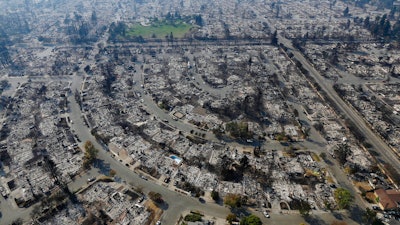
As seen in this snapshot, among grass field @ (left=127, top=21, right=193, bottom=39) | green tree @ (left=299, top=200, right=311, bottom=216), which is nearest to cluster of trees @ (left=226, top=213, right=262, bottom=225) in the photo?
green tree @ (left=299, top=200, right=311, bottom=216)

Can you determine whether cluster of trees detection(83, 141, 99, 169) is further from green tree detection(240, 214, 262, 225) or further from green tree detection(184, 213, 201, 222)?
green tree detection(240, 214, 262, 225)

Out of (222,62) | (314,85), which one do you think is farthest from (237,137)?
(222,62)

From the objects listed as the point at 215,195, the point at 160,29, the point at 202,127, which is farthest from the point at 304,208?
the point at 160,29

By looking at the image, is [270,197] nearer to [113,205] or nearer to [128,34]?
[113,205]

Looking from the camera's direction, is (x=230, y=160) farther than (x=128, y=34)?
No

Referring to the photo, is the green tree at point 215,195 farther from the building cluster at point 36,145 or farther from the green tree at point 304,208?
the building cluster at point 36,145

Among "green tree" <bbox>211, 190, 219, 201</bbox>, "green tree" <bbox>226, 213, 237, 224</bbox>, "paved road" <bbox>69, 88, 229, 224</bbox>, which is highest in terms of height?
"green tree" <bbox>211, 190, 219, 201</bbox>
